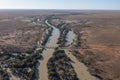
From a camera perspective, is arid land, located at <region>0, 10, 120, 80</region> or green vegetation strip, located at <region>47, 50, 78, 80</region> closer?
green vegetation strip, located at <region>47, 50, 78, 80</region>

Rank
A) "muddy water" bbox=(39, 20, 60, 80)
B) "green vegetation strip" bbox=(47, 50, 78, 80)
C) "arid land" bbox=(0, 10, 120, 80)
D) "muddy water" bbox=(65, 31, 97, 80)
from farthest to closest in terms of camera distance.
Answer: "arid land" bbox=(0, 10, 120, 80)
"muddy water" bbox=(39, 20, 60, 80)
"muddy water" bbox=(65, 31, 97, 80)
"green vegetation strip" bbox=(47, 50, 78, 80)

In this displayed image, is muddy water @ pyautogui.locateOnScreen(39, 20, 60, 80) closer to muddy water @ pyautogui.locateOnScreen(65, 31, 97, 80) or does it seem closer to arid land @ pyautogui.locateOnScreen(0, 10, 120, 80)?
arid land @ pyautogui.locateOnScreen(0, 10, 120, 80)

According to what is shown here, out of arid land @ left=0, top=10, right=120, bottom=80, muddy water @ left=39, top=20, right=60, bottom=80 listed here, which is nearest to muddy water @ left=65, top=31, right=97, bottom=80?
arid land @ left=0, top=10, right=120, bottom=80

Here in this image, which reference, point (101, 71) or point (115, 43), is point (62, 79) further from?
point (115, 43)

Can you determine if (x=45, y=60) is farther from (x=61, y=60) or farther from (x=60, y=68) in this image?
Result: (x=60, y=68)

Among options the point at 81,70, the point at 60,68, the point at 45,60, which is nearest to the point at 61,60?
the point at 45,60

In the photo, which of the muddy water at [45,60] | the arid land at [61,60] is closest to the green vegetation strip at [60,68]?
the arid land at [61,60]

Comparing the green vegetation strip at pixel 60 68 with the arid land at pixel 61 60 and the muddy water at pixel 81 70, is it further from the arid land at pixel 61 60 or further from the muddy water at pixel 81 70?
the muddy water at pixel 81 70

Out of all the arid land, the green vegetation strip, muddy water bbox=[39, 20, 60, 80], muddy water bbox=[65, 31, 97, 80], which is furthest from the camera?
the arid land

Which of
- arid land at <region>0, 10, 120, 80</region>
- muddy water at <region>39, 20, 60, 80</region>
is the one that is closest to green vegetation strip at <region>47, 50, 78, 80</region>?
arid land at <region>0, 10, 120, 80</region>
